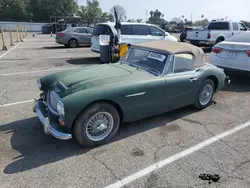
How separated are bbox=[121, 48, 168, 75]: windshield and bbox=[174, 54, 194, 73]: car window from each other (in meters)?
0.26

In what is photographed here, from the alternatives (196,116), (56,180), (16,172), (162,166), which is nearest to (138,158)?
(162,166)

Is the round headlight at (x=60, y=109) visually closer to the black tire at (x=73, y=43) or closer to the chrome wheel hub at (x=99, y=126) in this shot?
the chrome wheel hub at (x=99, y=126)

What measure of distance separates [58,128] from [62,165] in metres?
0.51

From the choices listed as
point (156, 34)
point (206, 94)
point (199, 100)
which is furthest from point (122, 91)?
point (156, 34)

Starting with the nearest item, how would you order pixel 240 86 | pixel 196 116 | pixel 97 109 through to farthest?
pixel 97 109 → pixel 196 116 → pixel 240 86

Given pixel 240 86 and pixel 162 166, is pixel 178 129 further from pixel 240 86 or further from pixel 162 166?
pixel 240 86

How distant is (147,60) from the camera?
166 inches

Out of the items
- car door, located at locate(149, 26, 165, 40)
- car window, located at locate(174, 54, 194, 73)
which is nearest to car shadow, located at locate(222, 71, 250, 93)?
car window, located at locate(174, 54, 194, 73)

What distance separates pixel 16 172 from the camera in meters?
2.71

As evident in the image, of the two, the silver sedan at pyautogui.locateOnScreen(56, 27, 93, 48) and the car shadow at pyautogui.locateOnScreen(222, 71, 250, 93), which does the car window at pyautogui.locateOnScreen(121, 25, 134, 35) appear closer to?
the car shadow at pyautogui.locateOnScreen(222, 71, 250, 93)

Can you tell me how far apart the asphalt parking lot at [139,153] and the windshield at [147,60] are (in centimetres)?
102

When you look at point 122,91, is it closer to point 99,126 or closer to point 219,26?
point 99,126

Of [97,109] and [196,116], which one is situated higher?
[97,109]

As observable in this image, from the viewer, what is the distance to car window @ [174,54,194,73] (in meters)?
4.05
